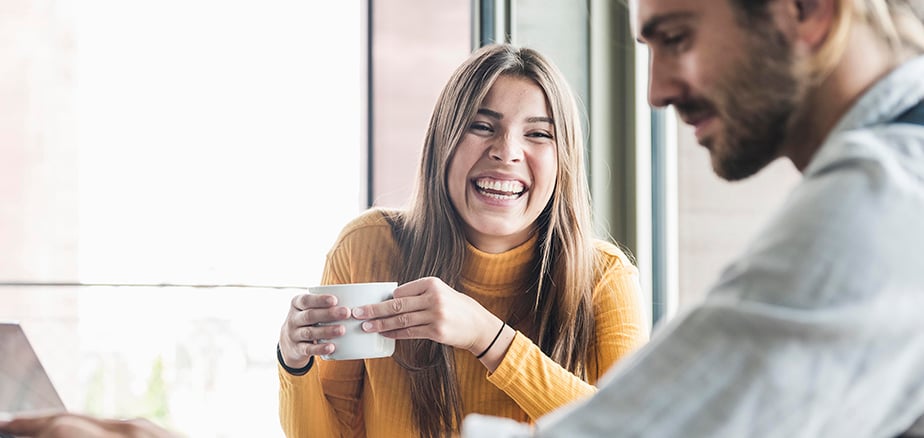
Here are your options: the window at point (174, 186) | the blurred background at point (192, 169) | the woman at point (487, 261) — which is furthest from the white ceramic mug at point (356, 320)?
the window at point (174, 186)

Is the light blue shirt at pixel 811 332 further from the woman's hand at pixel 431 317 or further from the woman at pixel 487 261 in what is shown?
the woman at pixel 487 261

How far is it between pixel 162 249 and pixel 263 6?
0.93 m

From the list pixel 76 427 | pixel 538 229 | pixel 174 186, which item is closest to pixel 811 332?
pixel 76 427

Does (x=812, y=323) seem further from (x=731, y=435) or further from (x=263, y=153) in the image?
(x=263, y=153)

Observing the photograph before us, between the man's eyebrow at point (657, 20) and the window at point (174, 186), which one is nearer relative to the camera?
the man's eyebrow at point (657, 20)

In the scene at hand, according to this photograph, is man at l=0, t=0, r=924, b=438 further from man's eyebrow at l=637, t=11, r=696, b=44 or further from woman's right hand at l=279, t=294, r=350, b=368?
woman's right hand at l=279, t=294, r=350, b=368

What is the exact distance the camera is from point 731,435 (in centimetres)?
45

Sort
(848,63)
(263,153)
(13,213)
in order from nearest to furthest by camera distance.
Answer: (848,63) < (13,213) < (263,153)

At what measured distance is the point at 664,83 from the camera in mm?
626

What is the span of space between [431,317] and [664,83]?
65 cm

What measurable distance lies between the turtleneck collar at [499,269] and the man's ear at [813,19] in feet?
3.36

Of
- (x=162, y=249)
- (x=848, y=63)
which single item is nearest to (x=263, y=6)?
(x=162, y=249)

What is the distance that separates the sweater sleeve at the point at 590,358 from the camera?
1.29 metres

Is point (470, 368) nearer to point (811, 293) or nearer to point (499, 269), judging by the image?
point (499, 269)
